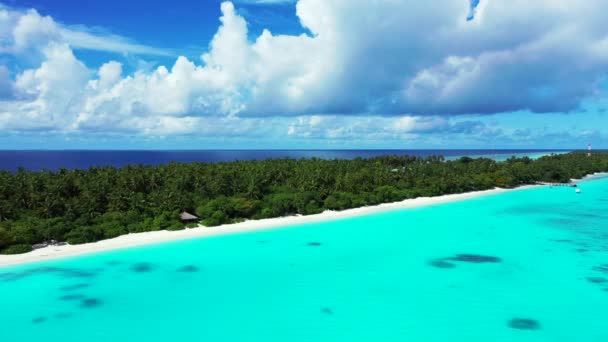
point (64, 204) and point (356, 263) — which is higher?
point (64, 204)

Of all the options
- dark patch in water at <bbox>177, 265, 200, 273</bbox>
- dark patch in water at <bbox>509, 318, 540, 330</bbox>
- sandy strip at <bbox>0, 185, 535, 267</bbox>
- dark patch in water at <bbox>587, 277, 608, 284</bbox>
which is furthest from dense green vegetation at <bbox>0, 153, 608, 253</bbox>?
dark patch in water at <bbox>509, 318, 540, 330</bbox>

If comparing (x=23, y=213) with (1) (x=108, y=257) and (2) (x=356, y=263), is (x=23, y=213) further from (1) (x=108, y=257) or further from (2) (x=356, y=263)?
(2) (x=356, y=263)

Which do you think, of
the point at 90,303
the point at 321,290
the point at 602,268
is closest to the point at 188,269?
the point at 90,303

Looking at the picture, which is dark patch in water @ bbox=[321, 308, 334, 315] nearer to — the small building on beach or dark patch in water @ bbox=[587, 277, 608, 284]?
dark patch in water @ bbox=[587, 277, 608, 284]

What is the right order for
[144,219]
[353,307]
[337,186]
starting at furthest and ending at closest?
[337,186], [144,219], [353,307]

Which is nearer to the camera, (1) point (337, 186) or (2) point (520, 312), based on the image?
(2) point (520, 312)

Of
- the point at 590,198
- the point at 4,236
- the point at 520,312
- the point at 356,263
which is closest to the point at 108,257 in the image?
the point at 4,236
